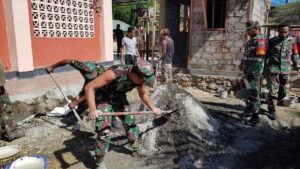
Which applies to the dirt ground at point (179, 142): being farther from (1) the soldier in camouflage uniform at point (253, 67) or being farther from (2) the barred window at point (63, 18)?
(2) the barred window at point (63, 18)

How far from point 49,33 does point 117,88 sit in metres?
5.22

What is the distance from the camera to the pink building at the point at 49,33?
20.5 ft

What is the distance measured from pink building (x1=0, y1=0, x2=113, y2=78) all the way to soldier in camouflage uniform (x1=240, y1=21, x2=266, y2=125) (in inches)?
214

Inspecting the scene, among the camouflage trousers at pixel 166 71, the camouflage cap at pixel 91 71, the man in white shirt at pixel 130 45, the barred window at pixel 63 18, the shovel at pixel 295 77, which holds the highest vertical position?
the barred window at pixel 63 18

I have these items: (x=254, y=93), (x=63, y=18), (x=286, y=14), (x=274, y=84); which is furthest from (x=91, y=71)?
(x=286, y=14)

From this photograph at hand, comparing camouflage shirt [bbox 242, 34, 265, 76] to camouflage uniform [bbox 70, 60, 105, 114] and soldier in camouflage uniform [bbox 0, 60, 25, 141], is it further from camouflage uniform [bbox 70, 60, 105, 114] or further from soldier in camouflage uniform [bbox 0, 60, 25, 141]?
soldier in camouflage uniform [bbox 0, 60, 25, 141]

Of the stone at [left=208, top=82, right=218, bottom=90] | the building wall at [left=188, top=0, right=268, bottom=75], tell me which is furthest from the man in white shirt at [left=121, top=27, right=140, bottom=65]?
the stone at [left=208, top=82, right=218, bottom=90]

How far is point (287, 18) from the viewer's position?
64.9ft

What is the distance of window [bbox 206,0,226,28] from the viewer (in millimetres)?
8414

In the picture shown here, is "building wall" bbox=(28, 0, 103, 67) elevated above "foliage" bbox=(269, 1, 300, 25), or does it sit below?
below

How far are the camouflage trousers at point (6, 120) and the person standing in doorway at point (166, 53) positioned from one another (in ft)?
14.7

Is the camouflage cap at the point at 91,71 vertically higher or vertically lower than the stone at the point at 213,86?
higher

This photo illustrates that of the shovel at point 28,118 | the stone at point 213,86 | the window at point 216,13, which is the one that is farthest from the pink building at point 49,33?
the stone at point 213,86

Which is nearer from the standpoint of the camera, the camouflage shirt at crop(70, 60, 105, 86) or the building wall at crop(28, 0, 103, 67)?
the camouflage shirt at crop(70, 60, 105, 86)
